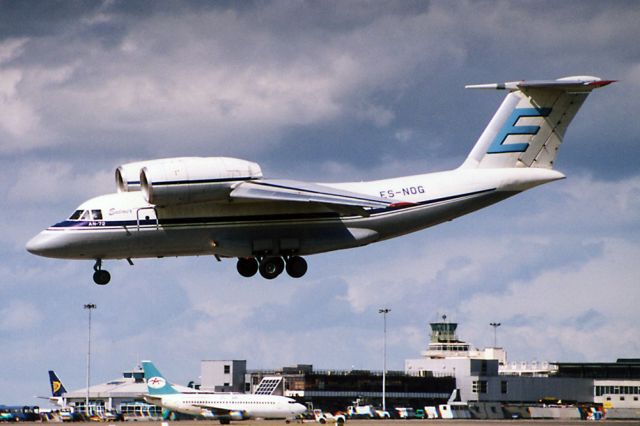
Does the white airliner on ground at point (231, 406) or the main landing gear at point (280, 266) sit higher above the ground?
A: the main landing gear at point (280, 266)

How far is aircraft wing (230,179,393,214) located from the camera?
44.7m

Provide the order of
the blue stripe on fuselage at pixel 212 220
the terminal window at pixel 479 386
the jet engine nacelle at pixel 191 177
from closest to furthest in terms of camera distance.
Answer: the jet engine nacelle at pixel 191 177, the blue stripe on fuselage at pixel 212 220, the terminal window at pixel 479 386

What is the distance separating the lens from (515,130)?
51875 millimetres

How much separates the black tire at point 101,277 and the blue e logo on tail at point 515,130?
17.1 m

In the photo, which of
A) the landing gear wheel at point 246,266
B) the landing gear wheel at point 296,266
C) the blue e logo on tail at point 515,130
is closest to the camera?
the landing gear wheel at point 296,266

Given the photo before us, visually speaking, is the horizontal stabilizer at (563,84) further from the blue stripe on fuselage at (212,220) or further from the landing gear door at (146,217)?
the landing gear door at (146,217)

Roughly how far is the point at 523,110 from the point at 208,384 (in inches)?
2944

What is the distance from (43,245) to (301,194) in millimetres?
9967

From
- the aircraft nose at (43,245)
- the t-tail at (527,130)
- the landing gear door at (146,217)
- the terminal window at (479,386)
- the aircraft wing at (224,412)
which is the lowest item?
the aircraft wing at (224,412)

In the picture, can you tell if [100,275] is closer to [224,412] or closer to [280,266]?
[280,266]

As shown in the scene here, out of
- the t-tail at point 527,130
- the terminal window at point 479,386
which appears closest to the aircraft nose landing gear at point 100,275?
the t-tail at point 527,130

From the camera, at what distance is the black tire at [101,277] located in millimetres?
45912

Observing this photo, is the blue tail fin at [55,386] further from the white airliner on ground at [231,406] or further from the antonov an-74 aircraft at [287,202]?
the antonov an-74 aircraft at [287,202]

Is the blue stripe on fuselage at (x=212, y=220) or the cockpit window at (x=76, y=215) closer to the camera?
the blue stripe on fuselage at (x=212, y=220)
